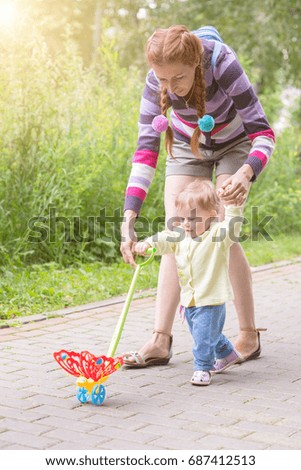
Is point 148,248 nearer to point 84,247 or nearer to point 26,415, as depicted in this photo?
point 26,415

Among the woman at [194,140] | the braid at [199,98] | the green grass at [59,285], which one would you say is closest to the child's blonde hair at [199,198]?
the woman at [194,140]

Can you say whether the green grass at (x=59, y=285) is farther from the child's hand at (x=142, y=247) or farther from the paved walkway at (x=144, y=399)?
the child's hand at (x=142, y=247)

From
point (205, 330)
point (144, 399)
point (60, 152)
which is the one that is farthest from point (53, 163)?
point (144, 399)

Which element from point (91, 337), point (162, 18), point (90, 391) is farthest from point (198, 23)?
point (90, 391)

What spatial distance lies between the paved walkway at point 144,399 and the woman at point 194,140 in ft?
0.95

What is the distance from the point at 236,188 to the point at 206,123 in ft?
1.24

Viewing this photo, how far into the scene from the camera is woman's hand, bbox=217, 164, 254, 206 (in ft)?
11.9

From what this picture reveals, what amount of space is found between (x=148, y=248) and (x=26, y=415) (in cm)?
96

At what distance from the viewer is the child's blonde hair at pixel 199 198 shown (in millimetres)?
3764

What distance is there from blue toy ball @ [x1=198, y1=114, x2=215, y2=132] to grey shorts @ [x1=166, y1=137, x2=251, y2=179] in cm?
27

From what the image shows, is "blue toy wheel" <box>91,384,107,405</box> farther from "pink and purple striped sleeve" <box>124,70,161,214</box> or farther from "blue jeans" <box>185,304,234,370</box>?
"pink and purple striped sleeve" <box>124,70,161,214</box>

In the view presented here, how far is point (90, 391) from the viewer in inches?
132

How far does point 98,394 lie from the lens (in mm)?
3359

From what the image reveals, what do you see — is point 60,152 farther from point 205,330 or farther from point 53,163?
point 205,330
